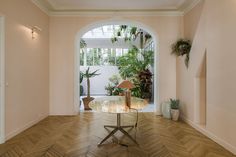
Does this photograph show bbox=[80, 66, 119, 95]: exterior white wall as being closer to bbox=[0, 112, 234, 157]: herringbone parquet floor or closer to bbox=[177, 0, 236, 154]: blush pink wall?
bbox=[0, 112, 234, 157]: herringbone parquet floor

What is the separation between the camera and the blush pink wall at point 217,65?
295 centimetres

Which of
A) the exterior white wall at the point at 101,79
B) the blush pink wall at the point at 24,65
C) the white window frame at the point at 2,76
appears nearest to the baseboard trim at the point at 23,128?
the blush pink wall at the point at 24,65

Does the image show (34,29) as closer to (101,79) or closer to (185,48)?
(185,48)

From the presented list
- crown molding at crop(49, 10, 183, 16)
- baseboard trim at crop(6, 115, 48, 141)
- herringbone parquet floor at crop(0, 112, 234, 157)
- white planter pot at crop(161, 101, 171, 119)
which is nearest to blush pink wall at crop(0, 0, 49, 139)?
baseboard trim at crop(6, 115, 48, 141)

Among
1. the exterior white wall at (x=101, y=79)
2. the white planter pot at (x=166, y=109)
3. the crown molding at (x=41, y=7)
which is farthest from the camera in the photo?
the exterior white wall at (x=101, y=79)

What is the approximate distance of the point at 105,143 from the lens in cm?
329

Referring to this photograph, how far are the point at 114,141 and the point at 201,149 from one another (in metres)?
1.49

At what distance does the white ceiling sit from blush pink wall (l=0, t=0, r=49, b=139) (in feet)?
1.16

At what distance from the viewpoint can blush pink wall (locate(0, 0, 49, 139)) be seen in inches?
136

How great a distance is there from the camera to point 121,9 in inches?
206

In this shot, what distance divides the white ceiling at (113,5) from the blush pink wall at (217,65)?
64 cm

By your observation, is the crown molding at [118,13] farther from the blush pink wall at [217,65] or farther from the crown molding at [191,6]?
the blush pink wall at [217,65]

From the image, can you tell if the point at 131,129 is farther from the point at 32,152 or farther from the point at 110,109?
the point at 32,152

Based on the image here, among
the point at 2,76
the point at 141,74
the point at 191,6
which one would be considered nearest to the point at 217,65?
the point at 191,6
